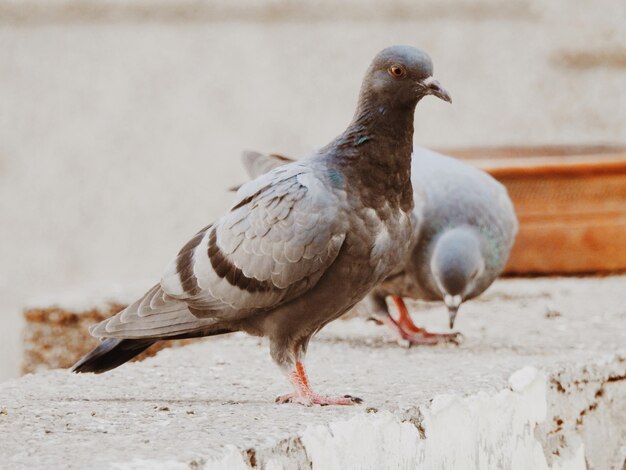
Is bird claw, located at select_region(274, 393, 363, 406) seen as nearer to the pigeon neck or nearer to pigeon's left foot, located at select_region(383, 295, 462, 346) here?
the pigeon neck

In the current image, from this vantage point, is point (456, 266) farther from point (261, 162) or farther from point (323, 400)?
point (323, 400)

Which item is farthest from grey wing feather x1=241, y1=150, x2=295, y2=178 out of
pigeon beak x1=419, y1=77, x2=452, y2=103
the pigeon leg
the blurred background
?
the blurred background

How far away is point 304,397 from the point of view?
281 centimetres

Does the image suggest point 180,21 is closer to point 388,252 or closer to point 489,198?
point 489,198

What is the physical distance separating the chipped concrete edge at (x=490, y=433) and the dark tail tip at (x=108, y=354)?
25.3 inches

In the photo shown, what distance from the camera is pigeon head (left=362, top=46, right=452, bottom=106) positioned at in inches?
110

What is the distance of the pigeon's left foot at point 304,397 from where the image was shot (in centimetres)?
279

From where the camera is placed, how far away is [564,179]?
5.10 meters

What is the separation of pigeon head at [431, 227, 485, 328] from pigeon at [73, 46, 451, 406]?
34.6 inches

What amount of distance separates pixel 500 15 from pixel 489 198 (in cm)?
481

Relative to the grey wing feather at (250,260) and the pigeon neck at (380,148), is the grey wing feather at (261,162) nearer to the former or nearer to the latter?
the grey wing feather at (250,260)

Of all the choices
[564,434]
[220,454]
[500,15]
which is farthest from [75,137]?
[220,454]

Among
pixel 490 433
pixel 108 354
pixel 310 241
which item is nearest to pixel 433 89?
pixel 310 241

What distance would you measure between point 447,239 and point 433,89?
3.64 ft
